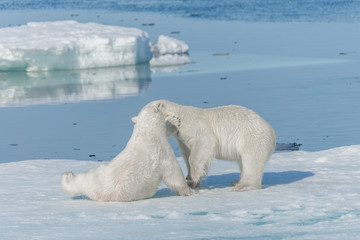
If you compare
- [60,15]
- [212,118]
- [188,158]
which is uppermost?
[212,118]

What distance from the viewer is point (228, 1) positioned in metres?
40.3

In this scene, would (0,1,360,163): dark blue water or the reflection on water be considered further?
the reflection on water

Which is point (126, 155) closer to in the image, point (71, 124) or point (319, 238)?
point (319, 238)

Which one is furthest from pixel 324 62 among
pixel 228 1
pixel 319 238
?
pixel 228 1

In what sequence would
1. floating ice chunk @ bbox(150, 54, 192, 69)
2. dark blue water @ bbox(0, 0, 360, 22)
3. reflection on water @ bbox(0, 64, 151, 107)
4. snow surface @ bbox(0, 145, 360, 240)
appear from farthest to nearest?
dark blue water @ bbox(0, 0, 360, 22) < floating ice chunk @ bbox(150, 54, 192, 69) < reflection on water @ bbox(0, 64, 151, 107) < snow surface @ bbox(0, 145, 360, 240)

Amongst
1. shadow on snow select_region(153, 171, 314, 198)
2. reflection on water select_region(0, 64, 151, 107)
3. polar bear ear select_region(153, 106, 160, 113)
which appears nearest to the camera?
polar bear ear select_region(153, 106, 160, 113)

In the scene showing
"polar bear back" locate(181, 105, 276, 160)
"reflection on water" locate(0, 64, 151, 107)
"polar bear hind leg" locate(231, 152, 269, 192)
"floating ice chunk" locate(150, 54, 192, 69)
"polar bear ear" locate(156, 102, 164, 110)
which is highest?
"polar bear ear" locate(156, 102, 164, 110)

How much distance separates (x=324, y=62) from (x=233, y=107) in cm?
1319

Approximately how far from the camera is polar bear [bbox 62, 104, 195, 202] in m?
5.77

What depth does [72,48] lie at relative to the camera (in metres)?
19.1

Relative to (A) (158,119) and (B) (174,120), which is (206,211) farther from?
(B) (174,120)

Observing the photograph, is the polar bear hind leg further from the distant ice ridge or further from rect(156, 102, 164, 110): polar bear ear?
the distant ice ridge

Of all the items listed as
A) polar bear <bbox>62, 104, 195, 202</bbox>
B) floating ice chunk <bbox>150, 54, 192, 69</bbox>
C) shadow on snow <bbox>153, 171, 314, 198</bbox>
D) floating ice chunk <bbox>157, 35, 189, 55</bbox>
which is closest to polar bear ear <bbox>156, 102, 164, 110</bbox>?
polar bear <bbox>62, 104, 195, 202</bbox>

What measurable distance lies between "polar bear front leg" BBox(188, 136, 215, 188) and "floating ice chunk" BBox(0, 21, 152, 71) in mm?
13097
